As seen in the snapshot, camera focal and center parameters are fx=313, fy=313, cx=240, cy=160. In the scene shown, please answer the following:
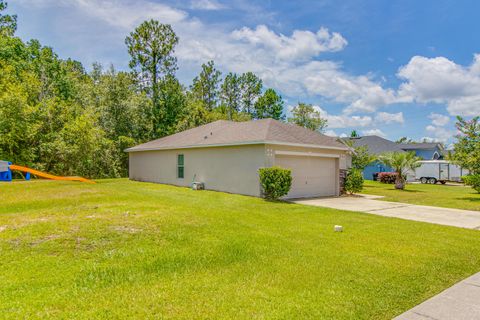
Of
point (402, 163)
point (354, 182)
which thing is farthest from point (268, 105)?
point (354, 182)

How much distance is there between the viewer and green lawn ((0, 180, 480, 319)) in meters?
3.53

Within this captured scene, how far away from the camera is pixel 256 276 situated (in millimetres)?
4465

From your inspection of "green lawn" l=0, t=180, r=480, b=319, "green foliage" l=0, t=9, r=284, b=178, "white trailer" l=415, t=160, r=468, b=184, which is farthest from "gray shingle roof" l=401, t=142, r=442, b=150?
"green lawn" l=0, t=180, r=480, b=319

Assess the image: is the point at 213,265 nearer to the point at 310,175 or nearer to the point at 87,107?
the point at 310,175

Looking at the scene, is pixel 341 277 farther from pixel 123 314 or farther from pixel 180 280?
pixel 123 314

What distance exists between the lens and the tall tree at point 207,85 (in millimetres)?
40469

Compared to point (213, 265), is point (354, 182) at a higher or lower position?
Result: higher

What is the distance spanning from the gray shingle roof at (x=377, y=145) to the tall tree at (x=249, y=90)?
45.7 feet

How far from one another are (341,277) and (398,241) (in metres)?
2.84

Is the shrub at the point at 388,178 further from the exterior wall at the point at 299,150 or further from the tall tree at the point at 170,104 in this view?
the tall tree at the point at 170,104

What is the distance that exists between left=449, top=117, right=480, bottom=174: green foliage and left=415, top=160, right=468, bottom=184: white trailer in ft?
44.8

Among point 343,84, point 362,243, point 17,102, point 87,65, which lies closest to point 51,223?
point 362,243

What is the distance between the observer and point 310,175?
15320mm

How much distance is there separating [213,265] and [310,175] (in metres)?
11.2
